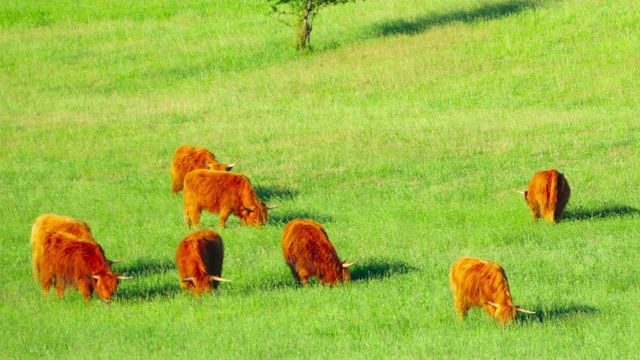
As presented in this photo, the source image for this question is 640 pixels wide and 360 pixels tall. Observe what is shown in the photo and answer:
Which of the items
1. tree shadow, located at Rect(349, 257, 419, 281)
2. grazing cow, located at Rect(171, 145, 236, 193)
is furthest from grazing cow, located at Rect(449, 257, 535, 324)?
grazing cow, located at Rect(171, 145, 236, 193)

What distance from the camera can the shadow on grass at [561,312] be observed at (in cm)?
1171

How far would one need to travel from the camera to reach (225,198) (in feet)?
55.9

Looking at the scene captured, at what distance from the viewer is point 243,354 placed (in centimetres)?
1070

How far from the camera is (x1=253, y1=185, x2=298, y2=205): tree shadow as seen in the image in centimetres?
1975

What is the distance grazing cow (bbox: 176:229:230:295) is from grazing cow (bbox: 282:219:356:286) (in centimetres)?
88

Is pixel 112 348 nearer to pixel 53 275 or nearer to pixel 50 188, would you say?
pixel 53 275

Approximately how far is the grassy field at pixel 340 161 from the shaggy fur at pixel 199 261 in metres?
0.20

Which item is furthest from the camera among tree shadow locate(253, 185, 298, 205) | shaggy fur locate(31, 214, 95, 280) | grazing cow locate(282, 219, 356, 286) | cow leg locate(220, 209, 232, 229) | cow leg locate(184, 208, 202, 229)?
tree shadow locate(253, 185, 298, 205)

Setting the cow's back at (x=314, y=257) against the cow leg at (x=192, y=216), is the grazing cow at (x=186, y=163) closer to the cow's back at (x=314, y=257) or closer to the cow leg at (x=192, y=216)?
the cow leg at (x=192, y=216)

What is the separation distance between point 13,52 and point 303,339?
96.2ft

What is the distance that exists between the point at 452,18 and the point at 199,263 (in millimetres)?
25655

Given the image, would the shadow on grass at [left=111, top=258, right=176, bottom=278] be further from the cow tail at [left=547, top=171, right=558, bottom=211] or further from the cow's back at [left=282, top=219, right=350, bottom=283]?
the cow tail at [left=547, top=171, right=558, bottom=211]

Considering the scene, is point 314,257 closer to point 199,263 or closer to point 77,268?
point 199,263

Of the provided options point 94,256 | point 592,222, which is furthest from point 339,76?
point 94,256
